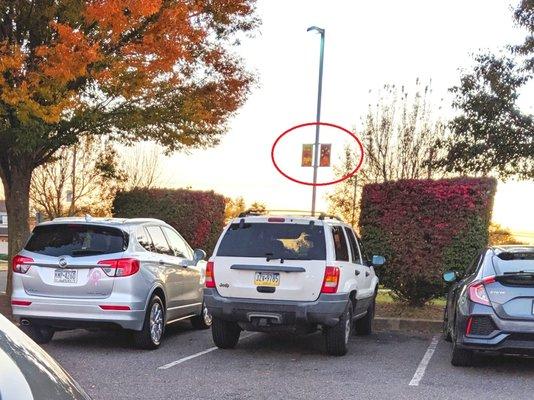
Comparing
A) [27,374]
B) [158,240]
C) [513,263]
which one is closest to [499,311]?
[513,263]

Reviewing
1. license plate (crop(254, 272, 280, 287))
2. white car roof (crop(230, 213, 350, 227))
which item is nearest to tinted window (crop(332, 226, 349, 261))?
white car roof (crop(230, 213, 350, 227))

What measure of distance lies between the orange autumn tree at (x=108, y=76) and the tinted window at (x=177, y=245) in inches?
111

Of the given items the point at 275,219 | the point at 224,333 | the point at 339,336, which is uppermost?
the point at 275,219

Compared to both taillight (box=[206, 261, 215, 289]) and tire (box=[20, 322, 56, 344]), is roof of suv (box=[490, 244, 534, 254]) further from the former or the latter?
tire (box=[20, 322, 56, 344])

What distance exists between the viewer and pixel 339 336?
8586mm

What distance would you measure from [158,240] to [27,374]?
822 centimetres

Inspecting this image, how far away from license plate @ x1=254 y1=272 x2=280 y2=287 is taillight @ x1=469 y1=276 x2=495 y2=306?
2229 millimetres

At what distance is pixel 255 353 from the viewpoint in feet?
29.4

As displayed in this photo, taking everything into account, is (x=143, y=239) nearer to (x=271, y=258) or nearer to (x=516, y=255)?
(x=271, y=258)

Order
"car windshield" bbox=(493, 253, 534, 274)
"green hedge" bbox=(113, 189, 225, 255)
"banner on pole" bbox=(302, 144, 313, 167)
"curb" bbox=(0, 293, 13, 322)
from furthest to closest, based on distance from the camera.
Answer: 1. "banner on pole" bbox=(302, 144, 313, 167)
2. "green hedge" bbox=(113, 189, 225, 255)
3. "curb" bbox=(0, 293, 13, 322)
4. "car windshield" bbox=(493, 253, 534, 274)

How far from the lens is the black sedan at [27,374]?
1.56 metres

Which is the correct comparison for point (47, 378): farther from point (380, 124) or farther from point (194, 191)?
point (380, 124)

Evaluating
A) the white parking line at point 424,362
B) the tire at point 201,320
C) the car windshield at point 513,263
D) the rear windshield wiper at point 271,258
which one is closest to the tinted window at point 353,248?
the rear windshield wiper at point 271,258

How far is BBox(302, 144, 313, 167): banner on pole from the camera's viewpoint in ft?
63.9
